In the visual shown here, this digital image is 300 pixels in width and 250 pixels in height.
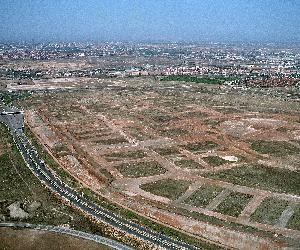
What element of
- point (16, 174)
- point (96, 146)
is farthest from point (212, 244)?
point (96, 146)

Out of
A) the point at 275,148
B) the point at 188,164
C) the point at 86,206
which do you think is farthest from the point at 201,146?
the point at 86,206

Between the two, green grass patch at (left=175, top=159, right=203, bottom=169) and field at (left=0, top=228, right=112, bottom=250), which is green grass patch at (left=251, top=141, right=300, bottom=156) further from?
field at (left=0, top=228, right=112, bottom=250)

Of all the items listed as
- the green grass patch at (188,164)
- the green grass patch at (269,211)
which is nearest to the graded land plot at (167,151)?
the green grass patch at (188,164)

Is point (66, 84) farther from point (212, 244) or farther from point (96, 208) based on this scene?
point (212, 244)

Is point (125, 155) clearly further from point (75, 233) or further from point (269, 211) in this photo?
point (269, 211)

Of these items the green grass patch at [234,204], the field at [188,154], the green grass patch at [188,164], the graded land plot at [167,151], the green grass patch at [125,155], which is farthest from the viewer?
the graded land plot at [167,151]

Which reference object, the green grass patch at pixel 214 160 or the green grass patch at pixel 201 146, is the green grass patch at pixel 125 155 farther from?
the green grass patch at pixel 214 160

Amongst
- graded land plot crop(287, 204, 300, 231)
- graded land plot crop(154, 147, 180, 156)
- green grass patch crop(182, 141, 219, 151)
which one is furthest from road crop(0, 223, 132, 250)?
green grass patch crop(182, 141, 219, 151)
